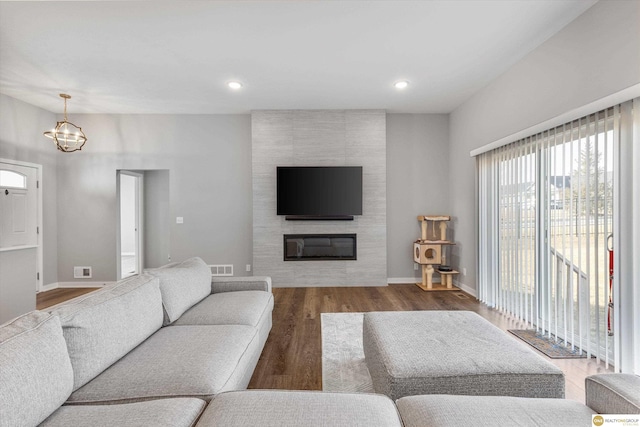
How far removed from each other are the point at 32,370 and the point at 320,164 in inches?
167

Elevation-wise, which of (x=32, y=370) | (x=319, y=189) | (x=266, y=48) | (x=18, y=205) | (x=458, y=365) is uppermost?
(x=266, y=48)

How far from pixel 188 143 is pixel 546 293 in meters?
5.26

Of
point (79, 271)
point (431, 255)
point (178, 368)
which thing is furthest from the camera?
point (79, 271)

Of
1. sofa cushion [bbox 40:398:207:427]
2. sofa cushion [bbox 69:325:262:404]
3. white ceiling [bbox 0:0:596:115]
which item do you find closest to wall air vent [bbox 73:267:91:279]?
white ceiling [bbox 0:0:596:115]

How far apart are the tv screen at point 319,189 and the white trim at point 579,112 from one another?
202 centimetres

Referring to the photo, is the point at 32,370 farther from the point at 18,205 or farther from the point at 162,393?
the point at 18,205

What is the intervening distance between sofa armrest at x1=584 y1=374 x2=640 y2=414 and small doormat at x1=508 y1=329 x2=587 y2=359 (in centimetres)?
169

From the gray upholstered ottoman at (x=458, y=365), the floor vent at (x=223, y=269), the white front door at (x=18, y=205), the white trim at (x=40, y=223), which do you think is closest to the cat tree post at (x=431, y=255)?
the gray upholstered ottoman at (x=458, y=365)

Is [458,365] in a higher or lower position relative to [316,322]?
higher

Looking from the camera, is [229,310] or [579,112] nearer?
[229,310]

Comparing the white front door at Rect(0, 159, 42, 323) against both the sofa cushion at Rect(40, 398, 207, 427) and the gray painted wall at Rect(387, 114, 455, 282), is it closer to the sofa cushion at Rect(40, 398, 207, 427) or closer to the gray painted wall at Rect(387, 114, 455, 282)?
the sofa cushion at Rect(40, 398, 207, 427)

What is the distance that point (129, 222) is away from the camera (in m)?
8.39

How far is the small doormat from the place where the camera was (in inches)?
99.0

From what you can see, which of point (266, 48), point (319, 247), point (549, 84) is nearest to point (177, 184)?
point (319, 247)
